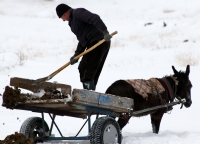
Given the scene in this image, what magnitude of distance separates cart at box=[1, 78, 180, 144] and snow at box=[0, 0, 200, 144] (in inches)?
26.1

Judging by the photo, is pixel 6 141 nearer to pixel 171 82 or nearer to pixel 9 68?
pixel 171 82

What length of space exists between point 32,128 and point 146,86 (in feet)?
6.57

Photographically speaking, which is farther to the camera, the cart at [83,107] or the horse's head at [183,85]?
the horse's head at [183,85]

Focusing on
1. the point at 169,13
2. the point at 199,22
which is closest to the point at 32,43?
the point at 199,22

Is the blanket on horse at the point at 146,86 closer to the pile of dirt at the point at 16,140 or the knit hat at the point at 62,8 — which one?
the knit hat at the point at 62,8

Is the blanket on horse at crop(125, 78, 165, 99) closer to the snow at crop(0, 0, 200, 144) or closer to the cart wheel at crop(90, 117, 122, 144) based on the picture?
the snow at crop(0, 0, 200, 144)

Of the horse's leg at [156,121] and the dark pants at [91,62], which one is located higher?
the dark pants at [91,62]

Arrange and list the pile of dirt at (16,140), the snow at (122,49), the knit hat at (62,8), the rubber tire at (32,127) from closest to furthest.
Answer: the pile of dirt at (16,140), the rubber tire at (32,127), the knit hat at (62,8), the snow at (122,49)

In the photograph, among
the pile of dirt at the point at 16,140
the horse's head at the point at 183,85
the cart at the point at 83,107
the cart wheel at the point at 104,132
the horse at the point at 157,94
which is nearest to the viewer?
the pile of dirt at the point at 16,140

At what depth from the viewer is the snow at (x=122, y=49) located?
897 cm

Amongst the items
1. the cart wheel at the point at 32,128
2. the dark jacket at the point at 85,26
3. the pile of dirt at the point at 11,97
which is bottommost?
the cart wheel at the point at 32,128

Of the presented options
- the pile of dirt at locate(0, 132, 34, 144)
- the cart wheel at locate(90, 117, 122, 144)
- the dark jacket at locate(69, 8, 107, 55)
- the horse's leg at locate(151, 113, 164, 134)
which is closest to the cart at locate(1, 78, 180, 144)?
the cart wheel at locate(90, 117, 122, 144)

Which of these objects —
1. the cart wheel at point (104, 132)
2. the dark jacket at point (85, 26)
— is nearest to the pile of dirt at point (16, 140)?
the cart wheel at point (104, 132)

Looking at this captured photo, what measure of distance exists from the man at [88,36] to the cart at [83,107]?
607 mm
